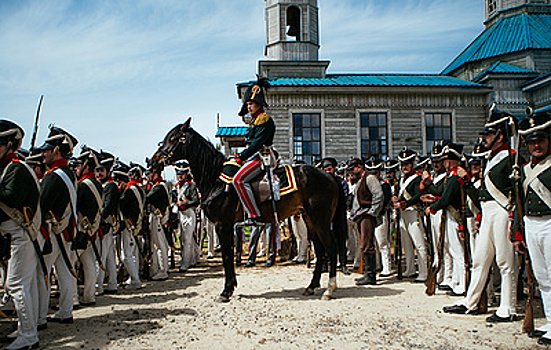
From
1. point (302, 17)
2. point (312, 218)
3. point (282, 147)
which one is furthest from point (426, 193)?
point (302, 17)

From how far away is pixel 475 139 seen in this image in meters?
18.7

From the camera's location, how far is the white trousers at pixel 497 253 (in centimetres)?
516

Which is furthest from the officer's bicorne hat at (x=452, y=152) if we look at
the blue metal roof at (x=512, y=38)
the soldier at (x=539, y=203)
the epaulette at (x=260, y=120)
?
the blue metal roof at (x=512, y=38)

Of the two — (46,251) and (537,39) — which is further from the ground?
(537,39)

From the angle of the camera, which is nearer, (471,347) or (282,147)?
(471,347)

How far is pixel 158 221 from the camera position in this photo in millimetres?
9055

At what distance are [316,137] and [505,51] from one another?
13165 millimetres

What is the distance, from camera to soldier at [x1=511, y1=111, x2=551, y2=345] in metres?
4.41

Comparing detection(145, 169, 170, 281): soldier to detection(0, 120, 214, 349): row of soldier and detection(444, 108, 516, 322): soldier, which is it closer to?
detection(0, 120, 214, 349): row of soldier

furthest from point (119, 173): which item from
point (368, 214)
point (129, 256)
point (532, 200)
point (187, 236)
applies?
point (532, 200)

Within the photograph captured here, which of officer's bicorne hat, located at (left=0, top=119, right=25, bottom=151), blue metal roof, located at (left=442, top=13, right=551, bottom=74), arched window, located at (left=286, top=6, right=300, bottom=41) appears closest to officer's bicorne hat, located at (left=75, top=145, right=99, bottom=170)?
officer's bicorne hat, located at (left=0, top=119, right=25, bottom=151)

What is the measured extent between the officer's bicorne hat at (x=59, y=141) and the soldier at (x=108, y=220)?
1566mm

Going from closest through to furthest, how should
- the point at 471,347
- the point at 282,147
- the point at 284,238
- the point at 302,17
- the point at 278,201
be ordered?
the point at 471,347 < the point at 278,201 < the point at 284,238 < the point at 282,147 < the point at 302,17

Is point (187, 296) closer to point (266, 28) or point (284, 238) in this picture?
point (284, 238)
